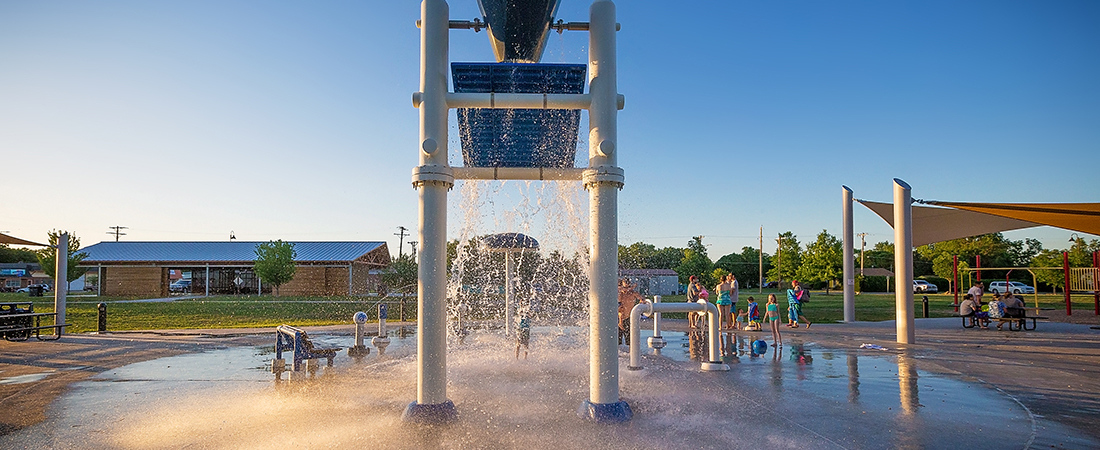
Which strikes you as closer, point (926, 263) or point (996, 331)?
point (996, 331)

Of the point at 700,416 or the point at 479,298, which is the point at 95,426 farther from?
the point at 479,298

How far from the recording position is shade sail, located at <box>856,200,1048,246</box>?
16359mm

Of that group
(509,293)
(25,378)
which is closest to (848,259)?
(509,293)

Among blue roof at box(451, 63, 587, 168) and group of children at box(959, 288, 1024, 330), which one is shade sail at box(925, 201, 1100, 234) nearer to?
group of children at box(959, 288, 1024, 330)

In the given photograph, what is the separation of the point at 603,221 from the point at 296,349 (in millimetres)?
5774

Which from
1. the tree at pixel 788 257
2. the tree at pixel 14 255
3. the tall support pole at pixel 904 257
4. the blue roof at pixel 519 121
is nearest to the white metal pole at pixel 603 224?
the blue roof at pixel 519 121

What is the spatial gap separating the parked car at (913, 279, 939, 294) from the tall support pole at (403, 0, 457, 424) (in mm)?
57877

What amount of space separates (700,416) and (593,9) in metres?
4.18

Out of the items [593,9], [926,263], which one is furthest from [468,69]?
[926,263]

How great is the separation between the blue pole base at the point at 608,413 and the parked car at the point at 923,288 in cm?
5672

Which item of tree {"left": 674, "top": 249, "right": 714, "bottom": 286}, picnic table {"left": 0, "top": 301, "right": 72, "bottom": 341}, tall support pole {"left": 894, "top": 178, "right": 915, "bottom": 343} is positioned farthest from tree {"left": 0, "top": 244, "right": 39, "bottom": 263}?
tall support pole {"left": 894, "top": 178, "right": 915, "bottom": 343}

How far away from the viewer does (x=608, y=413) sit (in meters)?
5.41

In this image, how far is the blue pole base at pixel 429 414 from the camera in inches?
212

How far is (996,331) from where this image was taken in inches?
588
